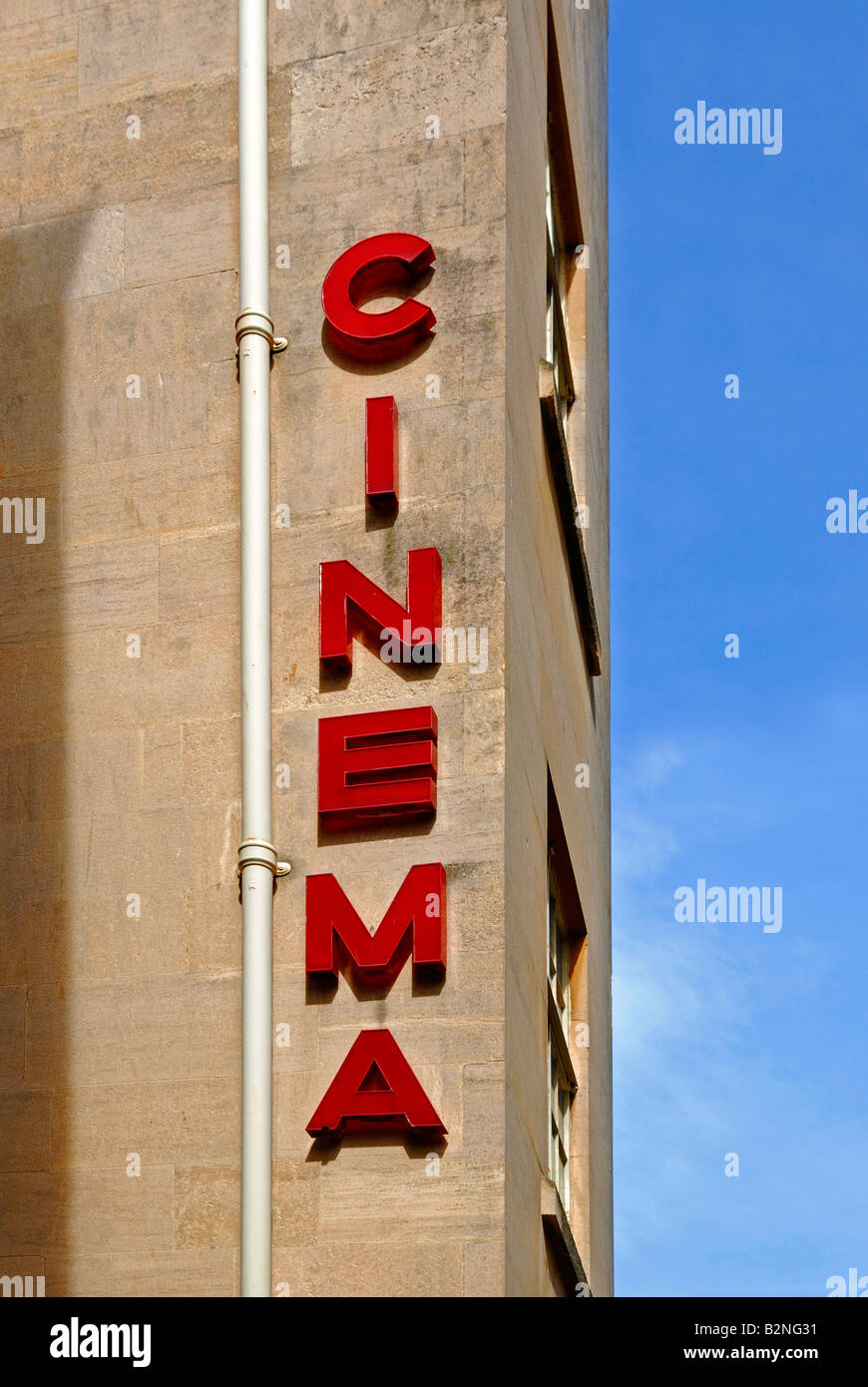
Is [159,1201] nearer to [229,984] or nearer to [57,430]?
[229,984]

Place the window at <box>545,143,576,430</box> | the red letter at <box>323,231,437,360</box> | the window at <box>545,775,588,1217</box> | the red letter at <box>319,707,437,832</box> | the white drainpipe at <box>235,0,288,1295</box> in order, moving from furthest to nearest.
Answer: the window at <box>545,143,576,430</box> → the window at <box>545,775,588,1217</box> → the red letter at <box>323,231,437,360</box> → the red letter at <box>319,707,437,832</box> → the white drainpipe at <box>235,0,288,1295</box>

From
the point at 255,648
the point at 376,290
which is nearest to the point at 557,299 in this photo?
the point at 376,290

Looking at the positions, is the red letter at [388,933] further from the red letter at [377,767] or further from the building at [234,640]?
the red letter at [377,767]

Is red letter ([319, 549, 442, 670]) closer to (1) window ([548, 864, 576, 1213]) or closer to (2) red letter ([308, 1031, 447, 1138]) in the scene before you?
(2) red letter ([308, 1031, 447, 1138])

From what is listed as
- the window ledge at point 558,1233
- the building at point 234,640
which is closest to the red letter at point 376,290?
the building at point 234,640

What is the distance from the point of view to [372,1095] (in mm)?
13117

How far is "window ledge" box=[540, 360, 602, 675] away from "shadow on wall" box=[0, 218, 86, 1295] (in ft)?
12.2

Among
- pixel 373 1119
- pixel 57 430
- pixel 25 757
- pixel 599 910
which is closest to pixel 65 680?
pixel 25 757

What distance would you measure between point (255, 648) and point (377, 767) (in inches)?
47.8

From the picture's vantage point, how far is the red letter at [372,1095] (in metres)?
13.0

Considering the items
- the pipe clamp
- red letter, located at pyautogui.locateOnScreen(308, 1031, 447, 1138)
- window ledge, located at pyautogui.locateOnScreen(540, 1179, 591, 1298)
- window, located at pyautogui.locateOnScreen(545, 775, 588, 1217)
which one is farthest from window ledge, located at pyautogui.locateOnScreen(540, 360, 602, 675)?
red letter, located at pyautogui.locateOnScreen(308, 1031, 447, 1138)

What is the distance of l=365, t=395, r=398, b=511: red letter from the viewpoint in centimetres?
1437

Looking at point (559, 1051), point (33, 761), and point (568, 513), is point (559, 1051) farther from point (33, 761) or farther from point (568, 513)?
point (33, 761)

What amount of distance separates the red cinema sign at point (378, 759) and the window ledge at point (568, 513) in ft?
7.29
